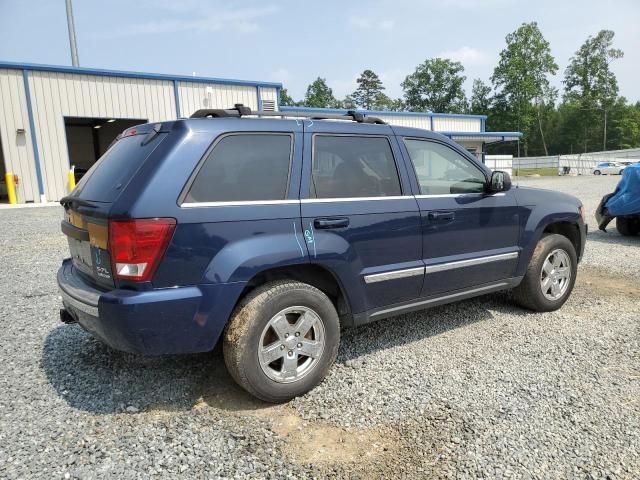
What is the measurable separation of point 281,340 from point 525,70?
7975 cm

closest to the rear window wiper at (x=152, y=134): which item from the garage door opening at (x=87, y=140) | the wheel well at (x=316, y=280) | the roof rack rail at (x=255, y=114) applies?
the roof rack rail at (x=255, y=114)

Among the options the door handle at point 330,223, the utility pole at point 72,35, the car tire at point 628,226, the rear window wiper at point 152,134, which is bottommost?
the car tire at point 628,226

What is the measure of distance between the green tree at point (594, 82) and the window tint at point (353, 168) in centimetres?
8700

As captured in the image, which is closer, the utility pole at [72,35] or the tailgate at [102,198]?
the tailgate at [102,198]

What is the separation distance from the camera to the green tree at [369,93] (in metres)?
98.2

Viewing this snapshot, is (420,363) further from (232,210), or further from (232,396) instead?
(232,210)

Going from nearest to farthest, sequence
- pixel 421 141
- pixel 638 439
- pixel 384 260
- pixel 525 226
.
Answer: pixel 638 439 → pixel 384 260 → pixel 421 141 → pixel 525 226

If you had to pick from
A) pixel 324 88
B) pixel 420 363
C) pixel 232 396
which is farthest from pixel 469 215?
pixel 324 88

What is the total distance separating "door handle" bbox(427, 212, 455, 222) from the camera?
369cm

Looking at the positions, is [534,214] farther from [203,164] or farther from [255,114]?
[203,164]

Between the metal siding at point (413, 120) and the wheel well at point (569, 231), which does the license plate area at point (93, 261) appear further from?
the metal siding at point (413, 120)

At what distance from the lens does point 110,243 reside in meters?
2.67

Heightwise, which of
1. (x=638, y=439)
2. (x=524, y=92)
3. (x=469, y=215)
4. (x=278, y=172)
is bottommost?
(x=638, y=439)

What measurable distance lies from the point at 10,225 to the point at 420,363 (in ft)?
38.3
